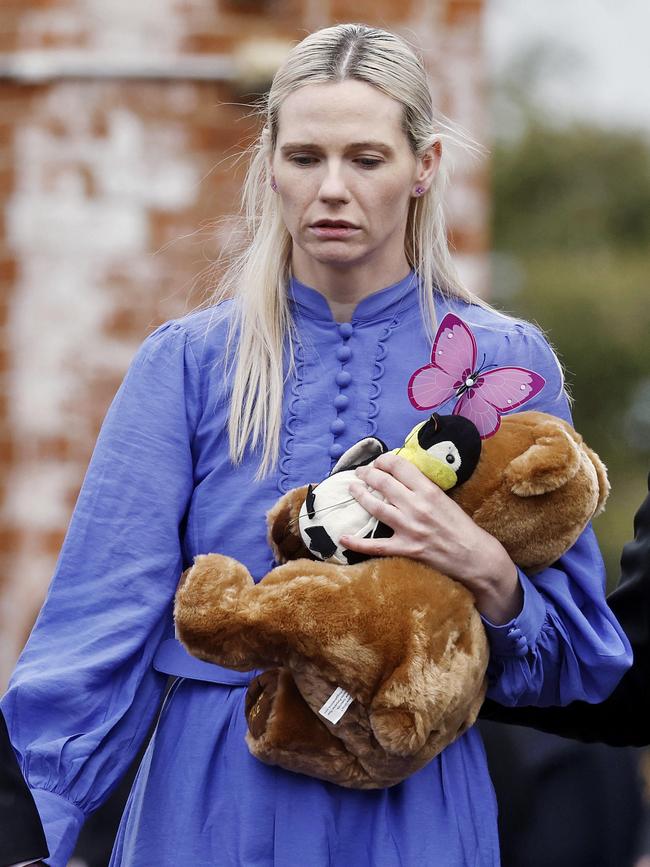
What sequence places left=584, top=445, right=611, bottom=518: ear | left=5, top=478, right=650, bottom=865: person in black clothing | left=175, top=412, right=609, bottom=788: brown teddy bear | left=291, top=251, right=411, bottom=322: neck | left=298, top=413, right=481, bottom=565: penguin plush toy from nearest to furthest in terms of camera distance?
left=175, top=412, right=609, bottom=788: brown teddy bear
left=298, top=413, right=481, bottom=565: penguin plush toy
left=584, top=445, right=611, bottom=518: ear
left=291, top=251, right=411, bottom=322: neck
left=5, top=478, right=650, bottom=865: person in black clothing

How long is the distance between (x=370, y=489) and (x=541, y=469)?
25 centimetres

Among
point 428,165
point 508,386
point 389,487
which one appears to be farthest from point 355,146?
point 389,487

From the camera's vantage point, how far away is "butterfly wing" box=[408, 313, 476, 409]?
2498 millimetres

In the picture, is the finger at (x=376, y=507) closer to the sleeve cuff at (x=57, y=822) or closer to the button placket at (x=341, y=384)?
the button placket at (x=341, y=384)

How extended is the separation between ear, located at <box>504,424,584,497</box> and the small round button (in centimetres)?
40

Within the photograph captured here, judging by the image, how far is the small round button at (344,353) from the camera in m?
2.71

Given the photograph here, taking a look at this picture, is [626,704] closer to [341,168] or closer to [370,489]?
[370,489]

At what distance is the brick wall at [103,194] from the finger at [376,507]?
7.40ft

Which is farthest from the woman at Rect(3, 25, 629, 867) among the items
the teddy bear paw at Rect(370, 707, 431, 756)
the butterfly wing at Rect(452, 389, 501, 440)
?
the teddy bear paw at Rect(370, 707, 431, 756)

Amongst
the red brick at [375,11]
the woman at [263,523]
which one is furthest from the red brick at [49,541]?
the woman at [263,523]

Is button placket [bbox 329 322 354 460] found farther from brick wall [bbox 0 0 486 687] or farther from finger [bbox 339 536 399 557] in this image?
brick wall [bbox 0 0 486 687]

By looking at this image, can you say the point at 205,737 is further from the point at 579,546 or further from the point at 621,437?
the point at 621,437

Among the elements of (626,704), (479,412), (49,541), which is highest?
(479,412)

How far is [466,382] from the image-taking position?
8.17ft
